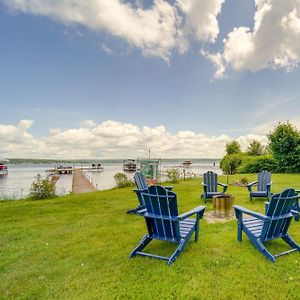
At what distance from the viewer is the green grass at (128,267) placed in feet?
9.02

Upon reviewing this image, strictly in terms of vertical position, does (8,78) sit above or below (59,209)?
above

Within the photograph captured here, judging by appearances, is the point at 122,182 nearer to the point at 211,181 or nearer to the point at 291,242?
the point at 211,181

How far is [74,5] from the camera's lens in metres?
8.63

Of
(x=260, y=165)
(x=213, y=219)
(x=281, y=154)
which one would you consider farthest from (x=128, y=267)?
(x=260, y=165)

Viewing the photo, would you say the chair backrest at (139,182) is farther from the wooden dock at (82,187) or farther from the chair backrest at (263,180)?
the wooden dock at (82,187)

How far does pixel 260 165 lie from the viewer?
72.9 ft

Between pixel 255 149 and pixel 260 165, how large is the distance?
28.4ft

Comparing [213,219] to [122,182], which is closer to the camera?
[213,219]

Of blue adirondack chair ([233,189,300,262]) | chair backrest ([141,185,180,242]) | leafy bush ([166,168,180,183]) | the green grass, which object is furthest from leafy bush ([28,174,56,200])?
blue adirondack chair ([233,189,300,262])

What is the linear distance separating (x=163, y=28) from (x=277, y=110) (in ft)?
28.4

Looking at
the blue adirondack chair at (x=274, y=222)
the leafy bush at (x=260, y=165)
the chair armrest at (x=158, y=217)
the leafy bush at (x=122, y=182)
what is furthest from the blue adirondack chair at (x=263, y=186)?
the leafy bush at (x=260, y=165)

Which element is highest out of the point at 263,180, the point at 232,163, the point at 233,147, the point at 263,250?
the point at 233,147

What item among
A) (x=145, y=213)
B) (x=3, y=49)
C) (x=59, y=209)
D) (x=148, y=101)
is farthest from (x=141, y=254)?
(x=148, y=101)

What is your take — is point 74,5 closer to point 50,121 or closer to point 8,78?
point 8,78
